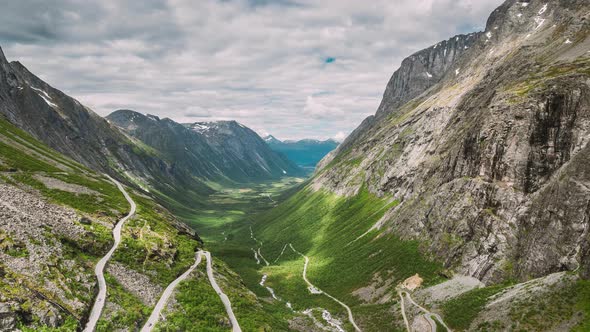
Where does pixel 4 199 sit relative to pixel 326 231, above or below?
above

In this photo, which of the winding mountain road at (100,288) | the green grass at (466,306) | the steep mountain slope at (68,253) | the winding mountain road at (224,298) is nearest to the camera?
the steep mountain slope at (68,253)

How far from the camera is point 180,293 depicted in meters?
58.4

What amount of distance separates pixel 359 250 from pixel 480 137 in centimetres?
5218

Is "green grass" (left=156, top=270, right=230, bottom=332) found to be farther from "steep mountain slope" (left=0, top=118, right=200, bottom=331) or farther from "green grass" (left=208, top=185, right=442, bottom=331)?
"green grass" (left=208, top=185, right=442, bottom=331)

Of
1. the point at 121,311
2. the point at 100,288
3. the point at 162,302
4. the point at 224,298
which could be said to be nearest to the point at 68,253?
the point at 100,288

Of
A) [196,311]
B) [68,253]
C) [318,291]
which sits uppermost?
[68,253]

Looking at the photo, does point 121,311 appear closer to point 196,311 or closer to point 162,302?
point 162,302

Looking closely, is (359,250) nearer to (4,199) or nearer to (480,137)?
(480,137)

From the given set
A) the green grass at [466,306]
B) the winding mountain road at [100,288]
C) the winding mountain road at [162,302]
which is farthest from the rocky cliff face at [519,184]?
the winding mountain road at [100,288]

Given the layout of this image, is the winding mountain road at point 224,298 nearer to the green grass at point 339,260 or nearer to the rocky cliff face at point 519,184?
the green grass at point 339,260

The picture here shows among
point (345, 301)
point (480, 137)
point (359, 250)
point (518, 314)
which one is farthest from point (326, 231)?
point (518, 314)

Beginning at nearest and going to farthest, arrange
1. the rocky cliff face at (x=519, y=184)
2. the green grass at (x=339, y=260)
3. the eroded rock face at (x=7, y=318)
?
1. the eroded rock face at (x=7, y=318)
2. the rocky cliff face at (x=519, y=184)
3. the green grass at (x=339, y=260)

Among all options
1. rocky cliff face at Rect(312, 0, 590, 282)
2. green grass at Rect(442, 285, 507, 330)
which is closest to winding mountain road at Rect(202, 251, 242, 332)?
green grass at Rect(442, 285, 507, 330)

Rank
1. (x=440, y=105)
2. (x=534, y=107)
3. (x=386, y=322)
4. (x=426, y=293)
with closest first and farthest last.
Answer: (x=386, y=322)
(x=426, y=293)
(x=534, y=107)
(x=440, y=105)
